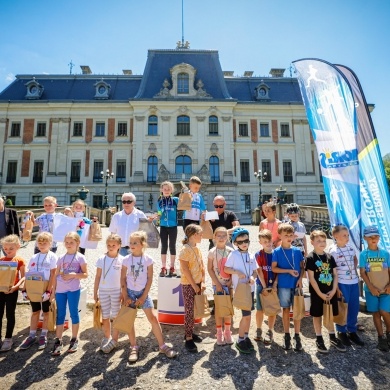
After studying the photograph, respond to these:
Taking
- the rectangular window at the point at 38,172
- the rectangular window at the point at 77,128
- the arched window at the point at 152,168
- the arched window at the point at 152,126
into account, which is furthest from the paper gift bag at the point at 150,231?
the rectangular window at the point at 38,172

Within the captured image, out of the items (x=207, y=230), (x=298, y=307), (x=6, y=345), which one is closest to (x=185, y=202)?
(x=207, y=230)

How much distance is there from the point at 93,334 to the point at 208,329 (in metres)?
1.77

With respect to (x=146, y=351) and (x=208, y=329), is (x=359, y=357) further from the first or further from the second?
(x=146, y=351)

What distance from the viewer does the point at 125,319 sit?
3.29m

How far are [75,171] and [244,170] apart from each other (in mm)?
18066

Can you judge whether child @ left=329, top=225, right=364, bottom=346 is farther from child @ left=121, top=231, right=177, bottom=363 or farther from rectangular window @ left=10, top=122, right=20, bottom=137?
rectangular window @ left=10, top=122, right=20, bottom=137

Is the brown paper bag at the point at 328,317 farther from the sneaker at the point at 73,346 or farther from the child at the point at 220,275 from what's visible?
the sneaker at the point at 73,346

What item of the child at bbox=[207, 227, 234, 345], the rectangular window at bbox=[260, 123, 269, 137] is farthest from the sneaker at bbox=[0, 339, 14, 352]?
the rectangular window at bbox=[260, 123, 269, 137]

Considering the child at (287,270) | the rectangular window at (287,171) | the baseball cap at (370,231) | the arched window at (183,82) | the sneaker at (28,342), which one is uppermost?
the arched window at (183,82)

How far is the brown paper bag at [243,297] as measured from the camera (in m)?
3.43

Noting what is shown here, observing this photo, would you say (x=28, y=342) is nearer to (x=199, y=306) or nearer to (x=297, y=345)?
(x=199, y=306)

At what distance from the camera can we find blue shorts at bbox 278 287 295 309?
12.2 ft

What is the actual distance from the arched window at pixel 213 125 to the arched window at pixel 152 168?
6708 mm

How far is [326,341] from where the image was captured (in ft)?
12.3
